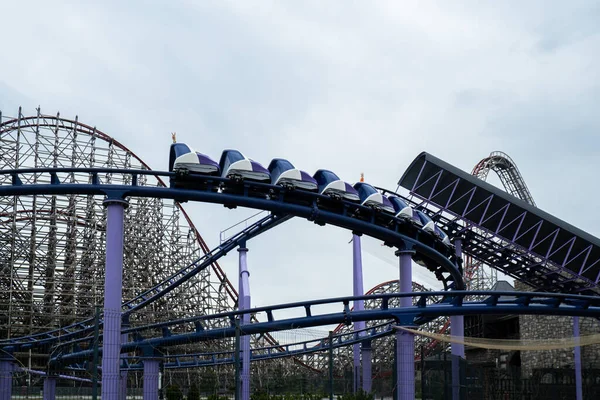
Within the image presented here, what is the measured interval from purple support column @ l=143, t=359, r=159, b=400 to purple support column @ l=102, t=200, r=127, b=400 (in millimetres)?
3407

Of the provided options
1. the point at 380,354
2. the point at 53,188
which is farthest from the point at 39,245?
the point at 380,354

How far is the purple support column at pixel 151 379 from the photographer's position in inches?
677

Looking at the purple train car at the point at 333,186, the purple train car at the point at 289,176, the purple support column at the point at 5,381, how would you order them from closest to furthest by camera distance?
the purple support column at the point at 5,381, the purple train car at the point at 289,176, the purple train car at the point at 333,186

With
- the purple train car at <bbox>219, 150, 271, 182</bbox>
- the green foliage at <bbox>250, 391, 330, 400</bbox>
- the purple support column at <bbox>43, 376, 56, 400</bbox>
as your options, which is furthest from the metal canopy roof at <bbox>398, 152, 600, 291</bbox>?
the purple support column at <bbox>43, 376, 56, 400</bbox>

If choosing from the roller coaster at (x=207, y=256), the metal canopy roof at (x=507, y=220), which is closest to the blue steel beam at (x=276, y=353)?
the roller coaster at (x=207, y=256)

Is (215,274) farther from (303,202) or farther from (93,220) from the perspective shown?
(303,202)

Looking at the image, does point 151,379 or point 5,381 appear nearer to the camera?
point 5,381

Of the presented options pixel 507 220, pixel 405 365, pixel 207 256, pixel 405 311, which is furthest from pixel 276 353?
pixel 507 220

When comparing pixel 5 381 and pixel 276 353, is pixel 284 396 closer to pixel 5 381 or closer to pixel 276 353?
pixel 5 381

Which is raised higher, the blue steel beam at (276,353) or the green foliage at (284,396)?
the blue steel beam at (276,353)

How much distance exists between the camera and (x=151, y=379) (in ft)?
59.0

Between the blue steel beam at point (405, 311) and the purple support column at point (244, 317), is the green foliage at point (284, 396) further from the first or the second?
the blue steel beam at point (405, 311)

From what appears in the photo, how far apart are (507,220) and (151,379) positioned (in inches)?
643

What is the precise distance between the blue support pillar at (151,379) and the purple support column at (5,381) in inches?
116
